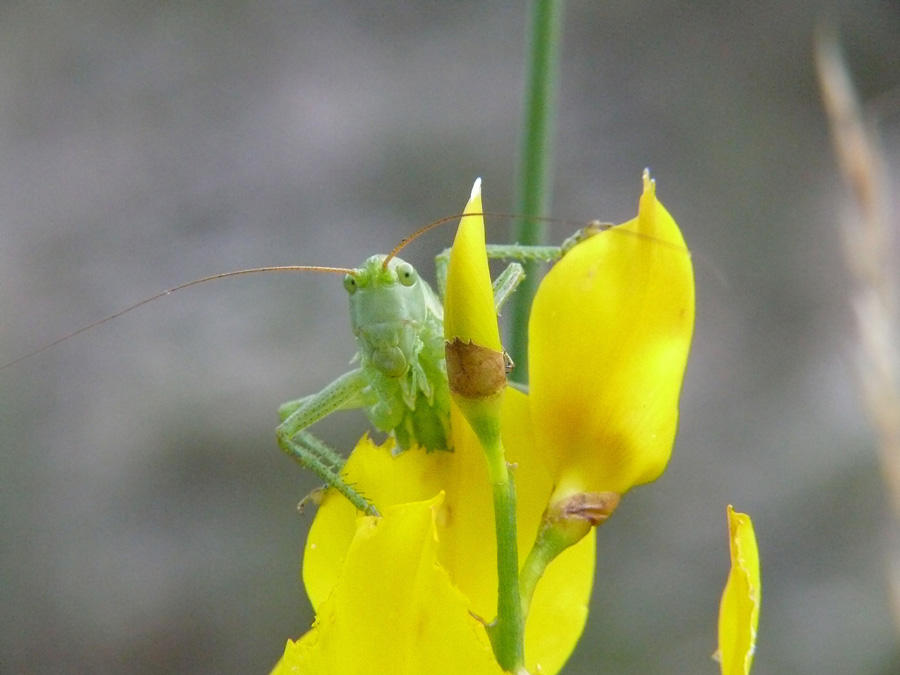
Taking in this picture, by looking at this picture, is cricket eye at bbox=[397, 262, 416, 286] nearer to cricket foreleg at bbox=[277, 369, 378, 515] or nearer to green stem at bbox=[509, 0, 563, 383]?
cricket foreleg at bbox=[277, 369, 378, 515]

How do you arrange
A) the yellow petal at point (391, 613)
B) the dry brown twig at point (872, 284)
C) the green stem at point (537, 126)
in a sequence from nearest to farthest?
the yellow petal at point (391, 613), the green stem at point (537, 126), the dry brown twig at point (872, 284)

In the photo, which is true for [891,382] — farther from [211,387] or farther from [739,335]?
[211,387]

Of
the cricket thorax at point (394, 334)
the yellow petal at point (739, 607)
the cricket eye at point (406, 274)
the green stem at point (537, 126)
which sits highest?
the green stem at point (537, 126)

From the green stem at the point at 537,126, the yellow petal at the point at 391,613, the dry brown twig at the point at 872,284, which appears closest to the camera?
the yellow petal at the point at 391,613

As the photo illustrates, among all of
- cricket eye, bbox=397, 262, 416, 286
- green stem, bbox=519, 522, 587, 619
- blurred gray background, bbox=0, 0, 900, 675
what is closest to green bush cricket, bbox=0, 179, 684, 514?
cricket eye, bbox=397, 262, 416, 286

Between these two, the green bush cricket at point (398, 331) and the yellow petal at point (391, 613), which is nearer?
the yellow petal at point (391, 613)

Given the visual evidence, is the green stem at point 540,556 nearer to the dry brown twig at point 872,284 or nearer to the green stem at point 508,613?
the green stem at point 508,613

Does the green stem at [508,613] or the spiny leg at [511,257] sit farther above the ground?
the spiny leg at [511,257]

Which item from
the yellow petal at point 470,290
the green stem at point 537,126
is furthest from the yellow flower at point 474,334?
the green stem at point 537,126
